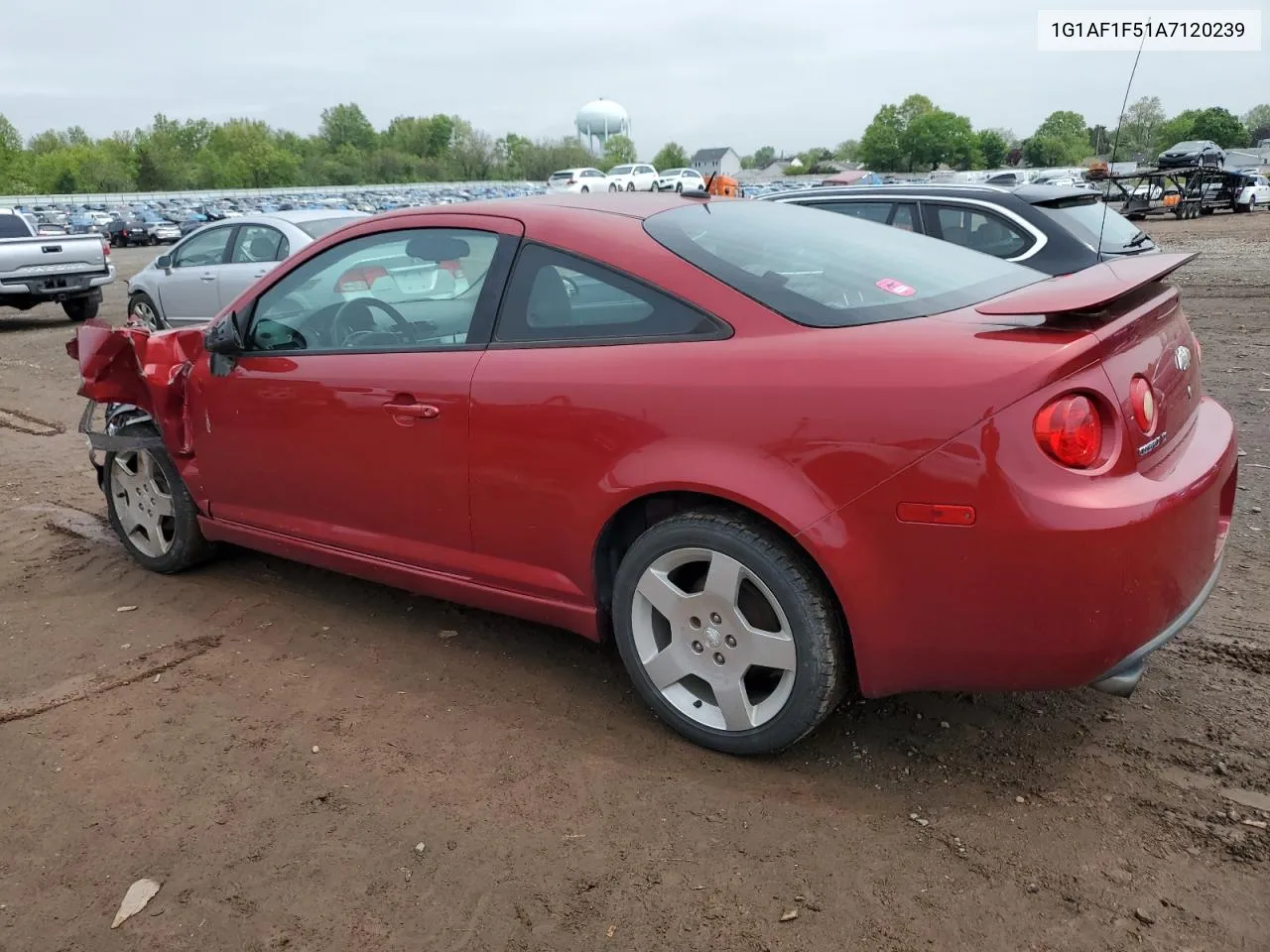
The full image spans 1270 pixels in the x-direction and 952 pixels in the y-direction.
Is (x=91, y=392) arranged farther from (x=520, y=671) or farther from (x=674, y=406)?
(x=674, y=406)

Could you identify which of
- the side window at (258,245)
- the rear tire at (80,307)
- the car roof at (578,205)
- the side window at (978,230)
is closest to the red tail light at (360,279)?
the car roof at (578,205)

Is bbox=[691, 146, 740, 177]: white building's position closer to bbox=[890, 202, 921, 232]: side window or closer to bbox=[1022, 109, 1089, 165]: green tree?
bbox=[1022, 109, 1089, 165]: green tree

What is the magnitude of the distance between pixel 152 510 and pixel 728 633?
3028 millimetres

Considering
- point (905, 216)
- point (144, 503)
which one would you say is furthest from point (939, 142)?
point (144, 503)

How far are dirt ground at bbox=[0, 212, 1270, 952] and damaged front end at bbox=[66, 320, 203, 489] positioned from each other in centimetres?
84

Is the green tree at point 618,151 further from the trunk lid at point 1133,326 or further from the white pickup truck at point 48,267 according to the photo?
the trunk lid at point 1133,326

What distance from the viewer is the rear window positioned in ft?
47.1

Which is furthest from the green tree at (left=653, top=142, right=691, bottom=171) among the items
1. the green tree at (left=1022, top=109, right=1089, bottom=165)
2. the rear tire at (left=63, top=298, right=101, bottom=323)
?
the rear tire at (left=63, top=298, right=101, bottom=323)

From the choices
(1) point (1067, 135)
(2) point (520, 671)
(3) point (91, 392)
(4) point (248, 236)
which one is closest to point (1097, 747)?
(2) point (520, 671)

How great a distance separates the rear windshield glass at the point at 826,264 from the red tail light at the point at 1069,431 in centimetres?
53

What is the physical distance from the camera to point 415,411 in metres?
3.23

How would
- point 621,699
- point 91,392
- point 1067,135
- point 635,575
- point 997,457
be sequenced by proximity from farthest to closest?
point 1067,135, point 91,392, point 621,699, point 635,575, point 997,457

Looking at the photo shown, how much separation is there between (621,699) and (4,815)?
70.6 inches

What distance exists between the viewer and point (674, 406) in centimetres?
269
